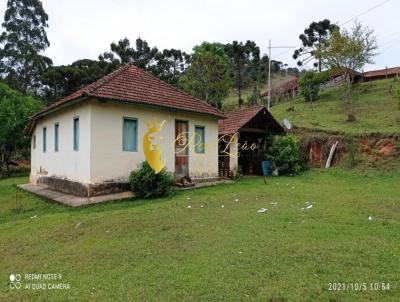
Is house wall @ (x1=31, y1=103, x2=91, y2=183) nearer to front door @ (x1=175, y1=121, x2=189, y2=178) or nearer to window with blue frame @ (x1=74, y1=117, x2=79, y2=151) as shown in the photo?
window with blue frame @ (x1=74, y1=117, x2=79, y2=151)

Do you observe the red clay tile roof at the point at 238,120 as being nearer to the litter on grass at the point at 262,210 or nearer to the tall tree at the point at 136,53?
Result: the litter on grass at the point at 262,210

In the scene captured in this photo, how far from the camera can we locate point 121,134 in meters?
11.7

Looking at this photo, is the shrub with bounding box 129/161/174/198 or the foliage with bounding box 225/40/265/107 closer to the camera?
the shrub with bounding box 129/161/174/198

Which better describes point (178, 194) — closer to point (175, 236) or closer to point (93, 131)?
point (93, 131)

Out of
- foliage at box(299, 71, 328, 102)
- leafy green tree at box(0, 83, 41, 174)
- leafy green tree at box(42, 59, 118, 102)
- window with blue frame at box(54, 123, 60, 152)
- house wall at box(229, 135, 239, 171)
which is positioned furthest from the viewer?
leafy green tree at box(42, 59, 118, 102)

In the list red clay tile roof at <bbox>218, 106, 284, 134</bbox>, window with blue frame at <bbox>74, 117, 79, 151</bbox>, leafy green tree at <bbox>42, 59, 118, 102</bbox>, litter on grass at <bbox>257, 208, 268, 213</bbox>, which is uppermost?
leafy green tree at <bbox>42, 59, 118, 102</bbox>

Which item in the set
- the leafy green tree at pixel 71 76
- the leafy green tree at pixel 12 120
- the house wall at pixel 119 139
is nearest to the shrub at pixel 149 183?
the house wall at pixel 119 139

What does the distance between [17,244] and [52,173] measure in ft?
26.6

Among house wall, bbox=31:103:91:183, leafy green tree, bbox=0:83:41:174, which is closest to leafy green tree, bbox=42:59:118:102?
leafy green tree, bbox=0:83:41:174

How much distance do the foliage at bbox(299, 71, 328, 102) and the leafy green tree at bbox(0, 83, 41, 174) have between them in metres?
24.4

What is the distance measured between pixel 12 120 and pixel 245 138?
54.5 feet

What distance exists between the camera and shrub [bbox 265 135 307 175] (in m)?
16.7

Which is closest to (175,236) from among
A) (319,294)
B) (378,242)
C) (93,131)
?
(319,294)

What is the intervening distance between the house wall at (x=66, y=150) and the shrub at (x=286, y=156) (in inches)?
384
